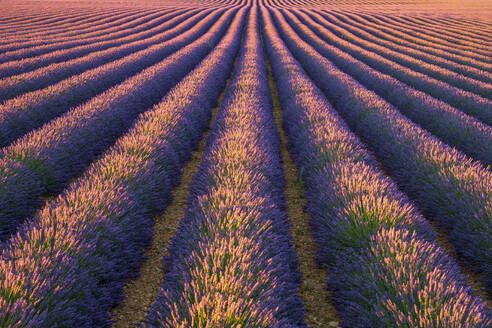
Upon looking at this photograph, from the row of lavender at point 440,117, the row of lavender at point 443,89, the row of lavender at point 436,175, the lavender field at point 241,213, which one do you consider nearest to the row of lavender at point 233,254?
the lavender field at point 241,213

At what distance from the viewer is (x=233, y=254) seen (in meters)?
2.46

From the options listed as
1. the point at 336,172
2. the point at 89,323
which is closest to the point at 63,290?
the point at 89,323

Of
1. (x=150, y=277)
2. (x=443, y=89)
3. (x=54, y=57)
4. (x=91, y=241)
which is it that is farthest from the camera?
(x=54, y=57)

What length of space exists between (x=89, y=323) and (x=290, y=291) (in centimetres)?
145

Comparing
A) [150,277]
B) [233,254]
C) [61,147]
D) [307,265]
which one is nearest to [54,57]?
[61,147]

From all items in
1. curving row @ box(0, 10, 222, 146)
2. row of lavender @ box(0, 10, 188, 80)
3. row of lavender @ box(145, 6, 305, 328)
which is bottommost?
row of lavender @ box(145, 6, 305, 328)

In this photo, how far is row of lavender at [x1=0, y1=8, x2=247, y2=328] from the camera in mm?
2094

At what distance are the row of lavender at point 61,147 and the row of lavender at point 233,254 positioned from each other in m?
1.92

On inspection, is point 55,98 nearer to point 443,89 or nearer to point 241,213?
point 241,213

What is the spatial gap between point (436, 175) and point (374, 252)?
2.30m

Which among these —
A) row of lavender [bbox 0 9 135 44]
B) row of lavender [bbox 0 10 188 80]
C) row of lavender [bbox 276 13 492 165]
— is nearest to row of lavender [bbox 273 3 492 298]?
row of lavender [bbox 276 13 492 165]

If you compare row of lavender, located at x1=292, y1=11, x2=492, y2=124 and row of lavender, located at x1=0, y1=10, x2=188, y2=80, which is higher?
row of lavender, located at x1=0, y1=10, x2=188, y2=80

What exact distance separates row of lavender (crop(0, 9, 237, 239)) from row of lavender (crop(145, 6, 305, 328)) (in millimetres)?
1917

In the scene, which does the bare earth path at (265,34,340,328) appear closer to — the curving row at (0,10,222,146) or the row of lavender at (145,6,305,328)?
the row of lavender at (145,6,305,328)
